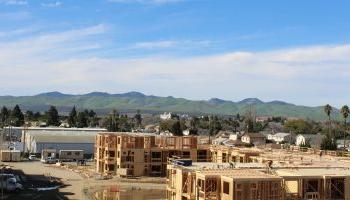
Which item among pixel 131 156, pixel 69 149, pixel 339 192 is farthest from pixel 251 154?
pixel 69 149

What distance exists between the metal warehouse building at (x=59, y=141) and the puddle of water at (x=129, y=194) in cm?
4633

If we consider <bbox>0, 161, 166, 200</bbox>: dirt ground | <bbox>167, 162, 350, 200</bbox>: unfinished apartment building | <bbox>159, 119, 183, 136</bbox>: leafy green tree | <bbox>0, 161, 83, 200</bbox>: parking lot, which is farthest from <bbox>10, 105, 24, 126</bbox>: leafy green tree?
<bbox>167, 162, 350, 200</bbox>: unfinished apartment building

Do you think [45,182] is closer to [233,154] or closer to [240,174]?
[233,154]

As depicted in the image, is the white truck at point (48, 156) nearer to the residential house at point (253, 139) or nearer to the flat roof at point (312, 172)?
the residential house at point (253, 139)

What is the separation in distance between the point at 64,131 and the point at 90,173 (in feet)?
136

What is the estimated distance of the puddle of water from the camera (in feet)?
230

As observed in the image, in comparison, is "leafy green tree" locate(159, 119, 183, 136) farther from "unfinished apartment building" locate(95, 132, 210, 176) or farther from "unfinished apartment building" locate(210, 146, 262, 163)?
"unfinished apartment building" locate(210, 146, 262, 163)

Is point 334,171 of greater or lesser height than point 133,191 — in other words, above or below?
above

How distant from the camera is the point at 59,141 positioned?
119062mm

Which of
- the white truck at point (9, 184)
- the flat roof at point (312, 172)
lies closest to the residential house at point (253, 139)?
the white truck at point (9, 184)

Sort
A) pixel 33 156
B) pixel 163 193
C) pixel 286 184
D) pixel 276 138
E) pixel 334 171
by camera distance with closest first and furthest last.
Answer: pixel 286 184
pixel 334 171
pixel 163 193
pixel 33 156
pixel 276 138

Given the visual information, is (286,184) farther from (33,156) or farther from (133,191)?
(33,156)

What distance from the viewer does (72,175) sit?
291 ft

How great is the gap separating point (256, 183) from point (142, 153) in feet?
161
